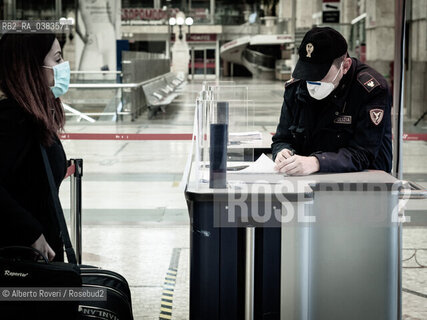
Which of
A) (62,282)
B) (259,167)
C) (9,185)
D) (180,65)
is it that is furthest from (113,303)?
(180,65)

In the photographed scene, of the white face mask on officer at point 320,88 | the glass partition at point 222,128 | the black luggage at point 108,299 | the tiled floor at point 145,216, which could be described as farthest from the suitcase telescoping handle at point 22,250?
the tiled floor at point 145,216

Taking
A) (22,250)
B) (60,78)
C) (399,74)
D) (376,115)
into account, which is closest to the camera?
(22,250)

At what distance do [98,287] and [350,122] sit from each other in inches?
53.0

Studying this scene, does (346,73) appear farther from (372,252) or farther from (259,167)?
(372,252)

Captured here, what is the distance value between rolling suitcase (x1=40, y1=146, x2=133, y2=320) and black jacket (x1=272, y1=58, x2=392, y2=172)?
1.02 meters

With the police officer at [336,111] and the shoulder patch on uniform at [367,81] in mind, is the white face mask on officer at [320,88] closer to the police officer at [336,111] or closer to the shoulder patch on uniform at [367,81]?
the police officer at [336,111]

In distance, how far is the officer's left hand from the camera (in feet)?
10.5

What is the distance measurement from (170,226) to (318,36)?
11.8 feet

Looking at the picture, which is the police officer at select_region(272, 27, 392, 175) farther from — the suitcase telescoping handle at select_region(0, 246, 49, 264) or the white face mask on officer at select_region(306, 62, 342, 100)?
the suitcase telescoping handle at select_region(0, 246, 49, 264)

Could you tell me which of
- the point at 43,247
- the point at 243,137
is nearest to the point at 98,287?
the point at 43,247

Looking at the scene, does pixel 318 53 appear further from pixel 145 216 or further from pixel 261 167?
pixel 145 216

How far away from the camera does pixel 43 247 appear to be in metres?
2.79

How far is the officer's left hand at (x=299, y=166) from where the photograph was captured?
3.19 m

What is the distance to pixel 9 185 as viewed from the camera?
2760 mm
